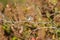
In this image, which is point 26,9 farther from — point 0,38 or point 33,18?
point 0,38

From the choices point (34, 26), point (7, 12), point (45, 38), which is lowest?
point (45, 38)

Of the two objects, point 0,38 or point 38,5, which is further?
point 38,5

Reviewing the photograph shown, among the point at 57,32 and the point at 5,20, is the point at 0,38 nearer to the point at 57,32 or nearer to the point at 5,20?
the point at 5,20

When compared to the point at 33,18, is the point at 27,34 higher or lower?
lower

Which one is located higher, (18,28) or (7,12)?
(7,12)

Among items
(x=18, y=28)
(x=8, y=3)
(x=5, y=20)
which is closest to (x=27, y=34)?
(x=18, y=28)

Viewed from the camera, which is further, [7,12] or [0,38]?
[7,12]

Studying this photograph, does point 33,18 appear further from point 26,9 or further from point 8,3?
point 8,3

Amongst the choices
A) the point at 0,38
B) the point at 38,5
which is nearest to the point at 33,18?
the point at 38,5
